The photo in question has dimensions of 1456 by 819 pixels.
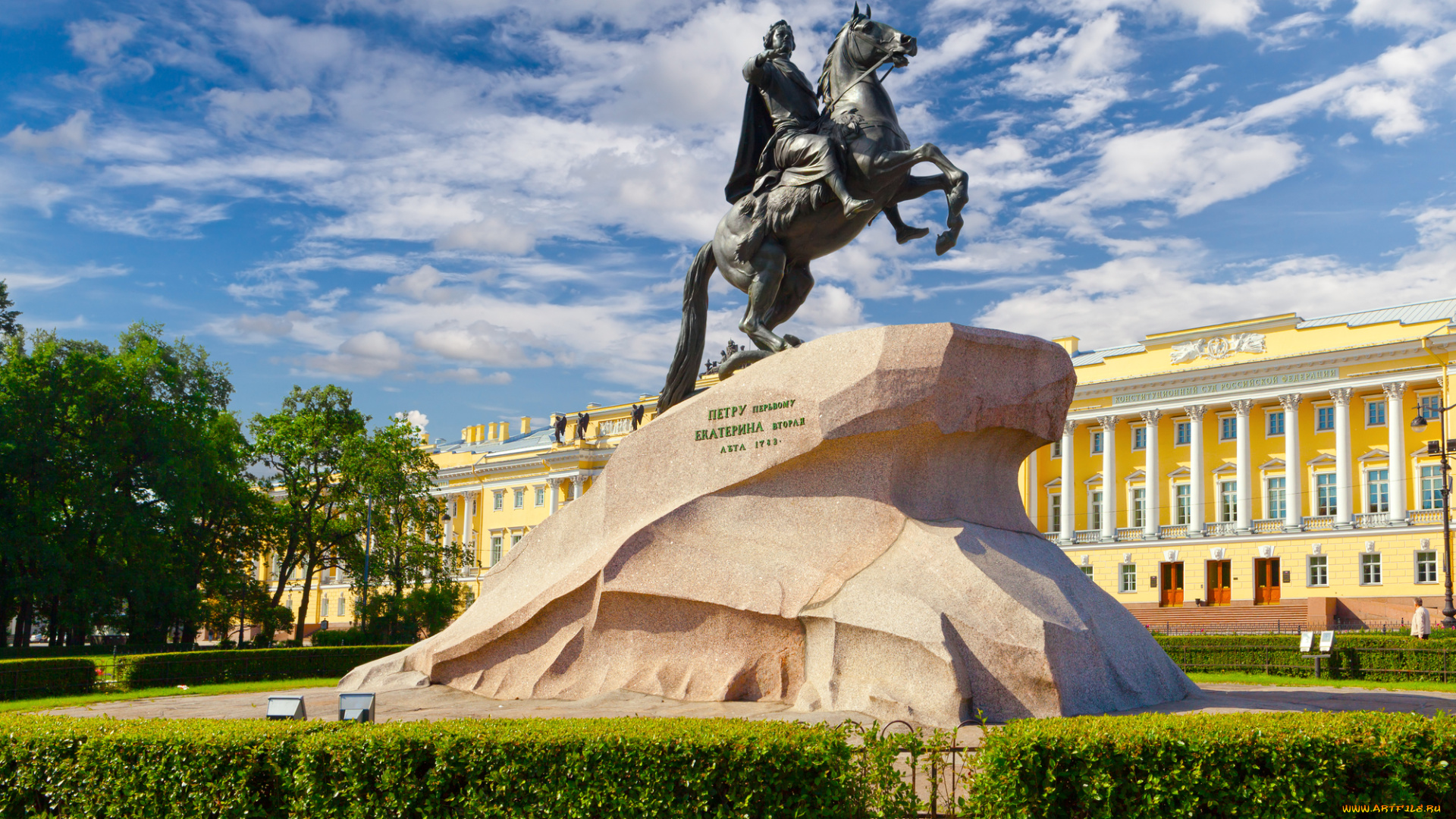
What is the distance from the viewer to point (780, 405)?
34.7 feet

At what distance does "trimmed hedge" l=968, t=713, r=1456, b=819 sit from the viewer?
18.7 ft

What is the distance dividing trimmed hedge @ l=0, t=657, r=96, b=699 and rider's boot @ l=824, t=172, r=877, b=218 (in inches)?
576

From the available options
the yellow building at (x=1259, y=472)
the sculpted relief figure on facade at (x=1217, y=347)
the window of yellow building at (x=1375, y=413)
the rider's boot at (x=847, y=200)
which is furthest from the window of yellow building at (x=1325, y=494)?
the rider's boot at (x=847, y=200)

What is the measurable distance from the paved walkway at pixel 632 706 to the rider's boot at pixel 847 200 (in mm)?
4655

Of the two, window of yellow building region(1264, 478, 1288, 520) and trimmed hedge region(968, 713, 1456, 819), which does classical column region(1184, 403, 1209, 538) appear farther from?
trimmed hedge region(968, 713, 1456, 819)

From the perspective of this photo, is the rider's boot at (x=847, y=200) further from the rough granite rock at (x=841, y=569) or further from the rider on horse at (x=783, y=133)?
the rough granite rock at (x=841, y=569)

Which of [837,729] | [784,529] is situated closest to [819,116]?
[784,529]

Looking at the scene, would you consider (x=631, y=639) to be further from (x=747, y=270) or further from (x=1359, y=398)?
(x=1359, y=398)

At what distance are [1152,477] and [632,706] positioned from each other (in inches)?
2247

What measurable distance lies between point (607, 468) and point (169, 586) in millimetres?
27996

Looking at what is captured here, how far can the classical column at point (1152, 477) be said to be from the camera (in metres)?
61.4

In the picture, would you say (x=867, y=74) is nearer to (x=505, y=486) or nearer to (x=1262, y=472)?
(x=1262, y=472)

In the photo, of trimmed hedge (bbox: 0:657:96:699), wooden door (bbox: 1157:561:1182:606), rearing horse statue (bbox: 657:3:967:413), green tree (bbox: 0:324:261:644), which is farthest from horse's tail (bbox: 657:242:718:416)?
wooden door (bbox: 1157:561:1182:606)

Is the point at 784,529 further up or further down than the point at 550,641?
further up
